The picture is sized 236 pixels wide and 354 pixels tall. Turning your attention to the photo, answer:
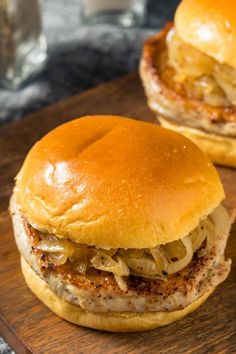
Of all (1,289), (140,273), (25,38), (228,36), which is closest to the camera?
(140,273)

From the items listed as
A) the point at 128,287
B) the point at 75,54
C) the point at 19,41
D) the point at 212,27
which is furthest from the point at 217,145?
the point at 75,54

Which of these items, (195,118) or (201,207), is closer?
(201,207)

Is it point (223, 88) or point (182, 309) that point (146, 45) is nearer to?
point (223, 88)

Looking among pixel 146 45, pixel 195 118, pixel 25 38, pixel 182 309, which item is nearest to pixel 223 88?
pixel 195 118

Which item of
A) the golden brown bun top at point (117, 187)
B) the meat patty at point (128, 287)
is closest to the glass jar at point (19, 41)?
the golden brown bun top at point (117, 187)

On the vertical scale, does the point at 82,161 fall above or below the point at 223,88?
above

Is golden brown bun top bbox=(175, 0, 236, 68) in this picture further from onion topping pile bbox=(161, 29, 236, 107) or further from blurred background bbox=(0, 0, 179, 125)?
blurred background bbox=(0, 0, 179, 125)

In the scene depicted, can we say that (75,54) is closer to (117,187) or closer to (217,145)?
(217,145)
